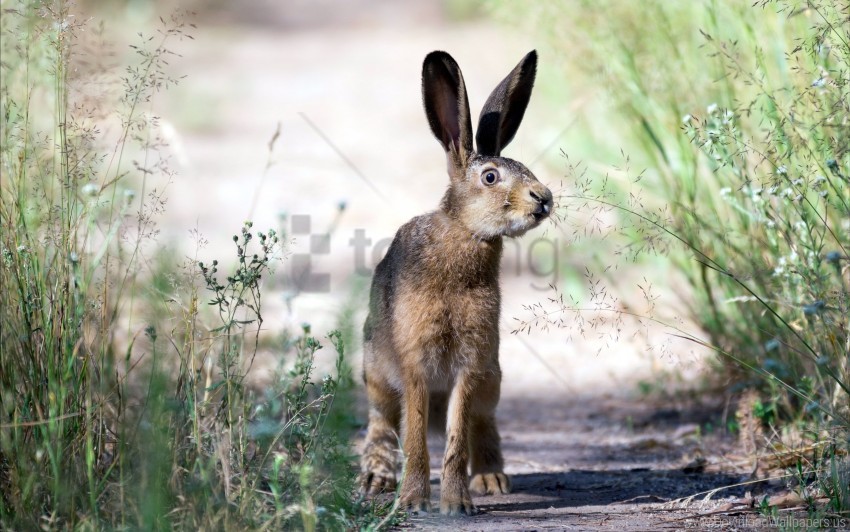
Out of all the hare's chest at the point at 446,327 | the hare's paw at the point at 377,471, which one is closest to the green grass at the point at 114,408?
the hare's chest at the point at 446,327

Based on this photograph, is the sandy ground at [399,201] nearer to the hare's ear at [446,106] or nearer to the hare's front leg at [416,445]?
the hare's front leg at [416,445]

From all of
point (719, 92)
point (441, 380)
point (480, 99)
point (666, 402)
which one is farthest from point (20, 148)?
point (480, 99)

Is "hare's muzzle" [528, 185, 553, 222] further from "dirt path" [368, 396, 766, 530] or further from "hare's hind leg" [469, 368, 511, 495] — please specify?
"dirt path" [368, 396, 766, 530]

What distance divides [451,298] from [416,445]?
529 mm

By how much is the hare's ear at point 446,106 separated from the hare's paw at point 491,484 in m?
1.23

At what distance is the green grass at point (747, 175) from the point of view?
341 cm

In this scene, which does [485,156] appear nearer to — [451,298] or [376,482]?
[451,298]

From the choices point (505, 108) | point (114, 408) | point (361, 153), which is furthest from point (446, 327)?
point (361, 153)

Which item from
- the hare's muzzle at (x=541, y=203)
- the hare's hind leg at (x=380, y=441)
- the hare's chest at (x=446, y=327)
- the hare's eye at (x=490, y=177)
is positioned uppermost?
the hare's eye at (x=490, y=177)

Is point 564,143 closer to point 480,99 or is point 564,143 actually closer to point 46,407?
point 480,99

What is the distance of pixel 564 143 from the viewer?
300 inches

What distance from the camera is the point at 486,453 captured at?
415cm

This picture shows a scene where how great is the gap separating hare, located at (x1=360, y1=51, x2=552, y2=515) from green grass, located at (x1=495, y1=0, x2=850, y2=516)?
26 cm

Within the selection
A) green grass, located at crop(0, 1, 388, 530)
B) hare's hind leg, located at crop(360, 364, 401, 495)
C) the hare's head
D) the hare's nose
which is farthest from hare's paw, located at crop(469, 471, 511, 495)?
the hare's nose
